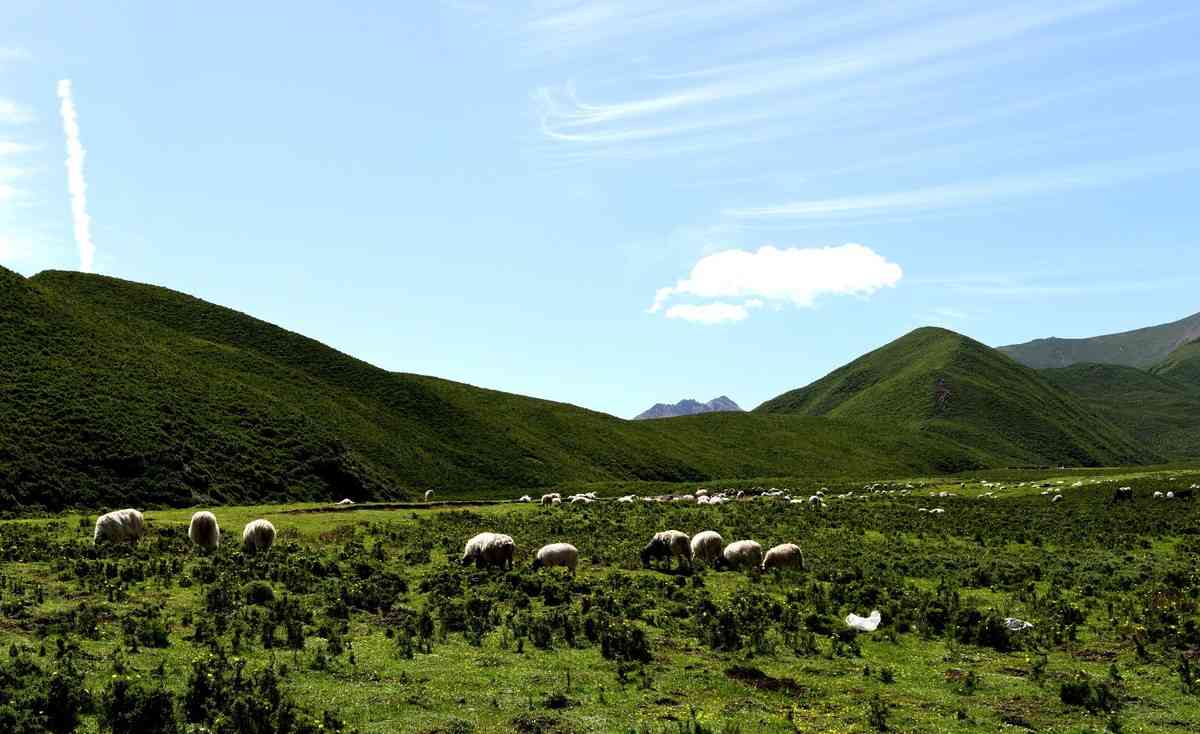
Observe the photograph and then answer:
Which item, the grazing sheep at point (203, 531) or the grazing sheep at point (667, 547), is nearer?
the grazing sheep at point (667, 547)

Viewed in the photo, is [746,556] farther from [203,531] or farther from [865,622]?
[203,531]

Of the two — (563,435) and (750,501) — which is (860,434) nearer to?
(563,435)

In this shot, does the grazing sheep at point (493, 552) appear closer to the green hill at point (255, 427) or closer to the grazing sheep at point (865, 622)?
the grazing sheep at point (865, 622)

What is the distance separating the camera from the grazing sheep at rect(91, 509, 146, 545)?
32312 millimetres

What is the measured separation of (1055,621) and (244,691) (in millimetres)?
22155

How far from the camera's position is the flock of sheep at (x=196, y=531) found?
106 ft

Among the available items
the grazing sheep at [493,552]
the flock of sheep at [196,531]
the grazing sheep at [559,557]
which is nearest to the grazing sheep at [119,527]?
the flock of sheep at [196,531]

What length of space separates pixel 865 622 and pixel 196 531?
1149 inches

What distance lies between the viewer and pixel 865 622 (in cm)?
2219

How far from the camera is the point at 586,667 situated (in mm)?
17969

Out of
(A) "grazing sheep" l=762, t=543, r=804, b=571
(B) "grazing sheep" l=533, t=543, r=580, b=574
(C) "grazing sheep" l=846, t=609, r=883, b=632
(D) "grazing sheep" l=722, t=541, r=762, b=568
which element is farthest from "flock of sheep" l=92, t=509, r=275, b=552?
(C) "grazing sheep" l=846, t=609, r=883, b=632

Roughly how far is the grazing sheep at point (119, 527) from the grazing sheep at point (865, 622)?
98.9 feet

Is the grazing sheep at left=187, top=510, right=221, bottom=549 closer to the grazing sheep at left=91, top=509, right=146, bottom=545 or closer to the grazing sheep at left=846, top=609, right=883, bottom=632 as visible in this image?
the grazing sheep at left=91, top=509, right=146, bottom=545

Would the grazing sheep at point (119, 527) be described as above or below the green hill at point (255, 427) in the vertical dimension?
below
